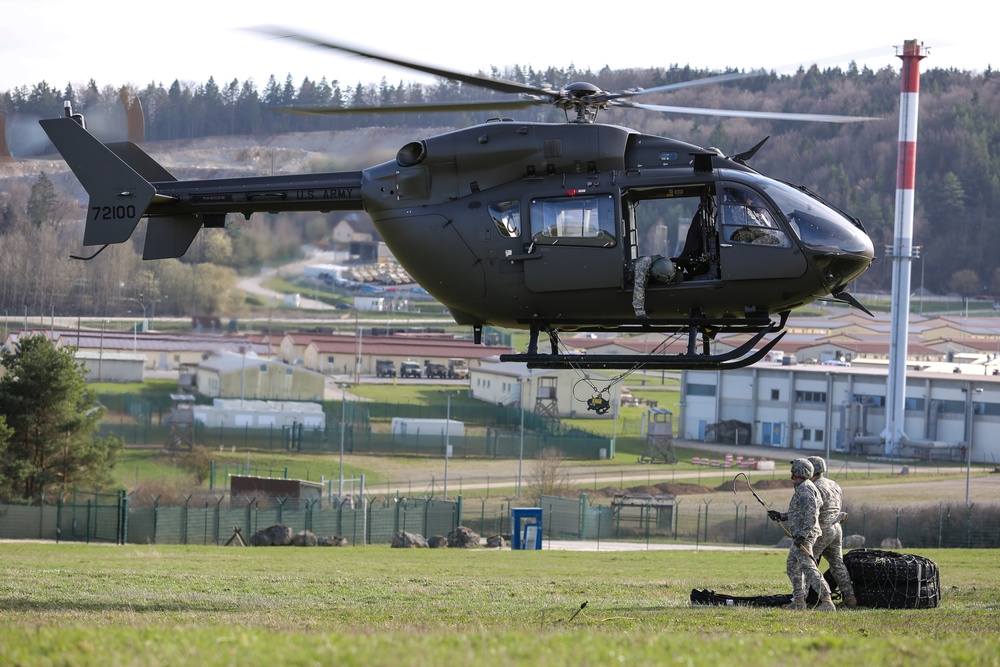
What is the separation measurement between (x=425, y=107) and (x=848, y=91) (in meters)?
146

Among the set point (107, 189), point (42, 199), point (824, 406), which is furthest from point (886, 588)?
point (824, 406)

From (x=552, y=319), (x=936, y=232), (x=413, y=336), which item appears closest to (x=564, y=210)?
(x=552, y=319)

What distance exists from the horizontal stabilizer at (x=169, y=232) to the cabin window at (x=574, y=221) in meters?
5.25

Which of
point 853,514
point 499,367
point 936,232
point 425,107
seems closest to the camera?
point 425,107

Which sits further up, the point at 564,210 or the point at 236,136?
the point at 236,136

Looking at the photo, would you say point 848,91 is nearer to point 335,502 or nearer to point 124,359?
point 124,359

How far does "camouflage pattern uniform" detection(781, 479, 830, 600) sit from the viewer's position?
11188 millimetres

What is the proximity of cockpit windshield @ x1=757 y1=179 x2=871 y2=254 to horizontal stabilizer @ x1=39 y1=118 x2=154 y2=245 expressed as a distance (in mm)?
8346

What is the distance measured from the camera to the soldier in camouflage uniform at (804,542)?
440 inches

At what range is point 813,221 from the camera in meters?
13.4

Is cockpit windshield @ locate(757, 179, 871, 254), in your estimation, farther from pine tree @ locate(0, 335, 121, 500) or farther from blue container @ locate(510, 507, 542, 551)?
pine tree @ locate(0, 335, 121, 500)

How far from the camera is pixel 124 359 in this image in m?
73.1

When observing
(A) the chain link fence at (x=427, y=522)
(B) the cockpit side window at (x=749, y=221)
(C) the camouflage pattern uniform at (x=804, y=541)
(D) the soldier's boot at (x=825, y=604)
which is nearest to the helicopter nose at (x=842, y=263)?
(B) the cockpit side window at (x=749, y=221)

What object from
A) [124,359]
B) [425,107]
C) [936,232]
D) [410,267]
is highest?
[936,232]
